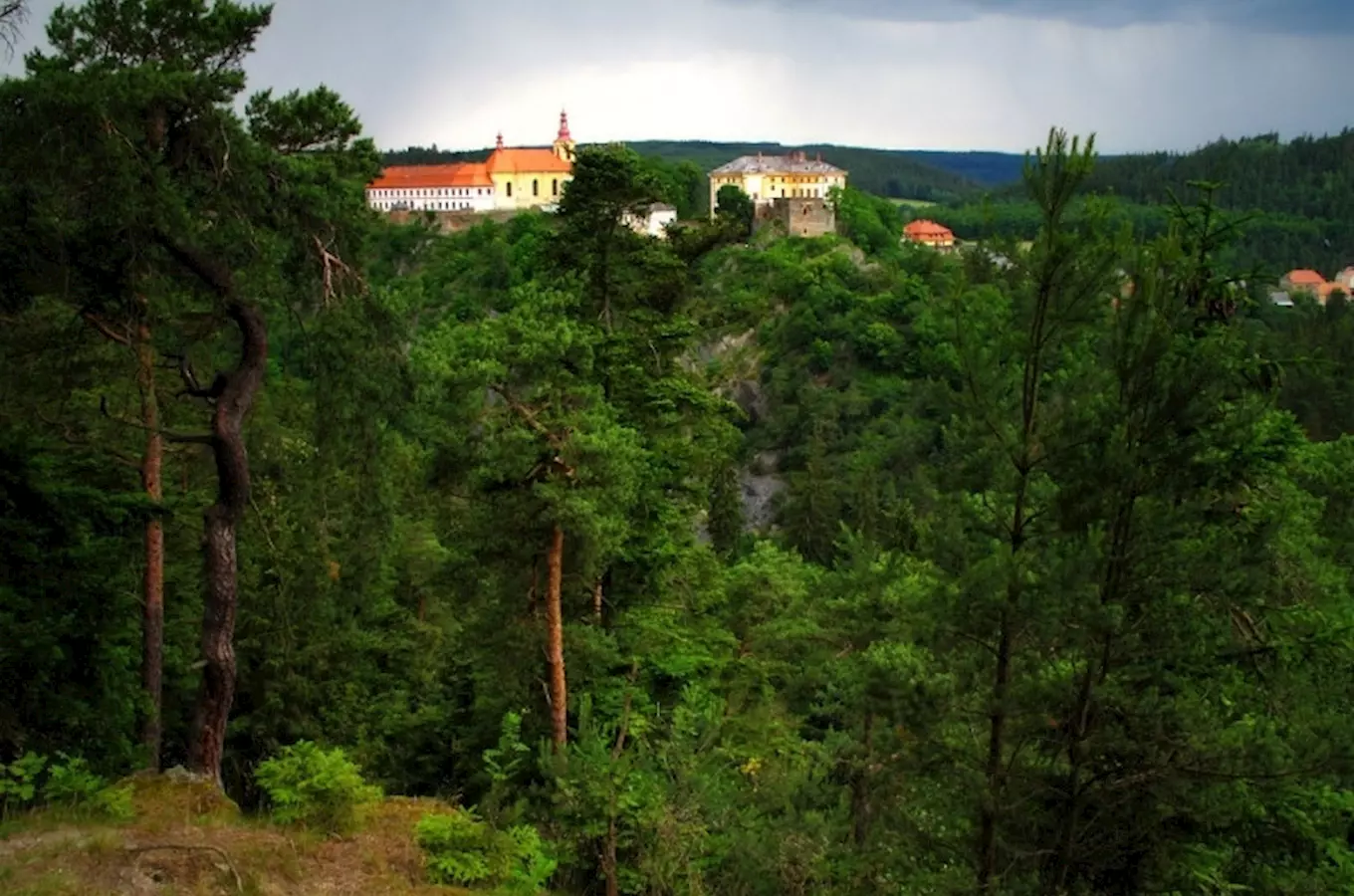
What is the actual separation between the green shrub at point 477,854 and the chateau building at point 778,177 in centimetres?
8972

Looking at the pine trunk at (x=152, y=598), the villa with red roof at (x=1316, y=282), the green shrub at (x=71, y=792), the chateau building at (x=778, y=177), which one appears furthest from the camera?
the villa with red roof at (x=1316, y=282)

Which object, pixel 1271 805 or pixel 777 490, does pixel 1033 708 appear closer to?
pixel 1271 805

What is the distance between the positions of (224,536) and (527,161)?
90243 mm

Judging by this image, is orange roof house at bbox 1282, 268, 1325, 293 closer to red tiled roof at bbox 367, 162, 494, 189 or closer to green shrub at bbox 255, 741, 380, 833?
red tiled roof at bbox 367, 162, 494, 189

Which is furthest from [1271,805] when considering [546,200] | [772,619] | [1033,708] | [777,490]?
[546,200]

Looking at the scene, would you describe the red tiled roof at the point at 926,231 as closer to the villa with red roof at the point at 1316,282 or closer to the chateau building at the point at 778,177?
the chateau building at the point at 778,177

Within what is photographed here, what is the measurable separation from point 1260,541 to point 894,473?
42.8 m

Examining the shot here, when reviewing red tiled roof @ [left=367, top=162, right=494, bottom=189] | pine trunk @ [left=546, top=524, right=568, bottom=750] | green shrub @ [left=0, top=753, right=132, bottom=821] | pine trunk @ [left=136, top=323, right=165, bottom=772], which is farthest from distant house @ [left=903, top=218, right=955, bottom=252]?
green shrub @ [left=0, top=753, right=132, bottom=821]

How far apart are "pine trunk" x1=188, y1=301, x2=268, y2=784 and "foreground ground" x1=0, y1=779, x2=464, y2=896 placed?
842 millimetres

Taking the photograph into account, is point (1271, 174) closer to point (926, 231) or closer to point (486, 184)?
point (926, 231)

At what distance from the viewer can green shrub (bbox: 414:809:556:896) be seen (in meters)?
7.70

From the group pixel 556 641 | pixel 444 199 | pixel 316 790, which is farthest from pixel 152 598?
pixel 444 199

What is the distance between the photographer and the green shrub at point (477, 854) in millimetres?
7699

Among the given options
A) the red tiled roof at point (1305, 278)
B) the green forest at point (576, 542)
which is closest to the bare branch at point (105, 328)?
the green forest at point (576, 542)
